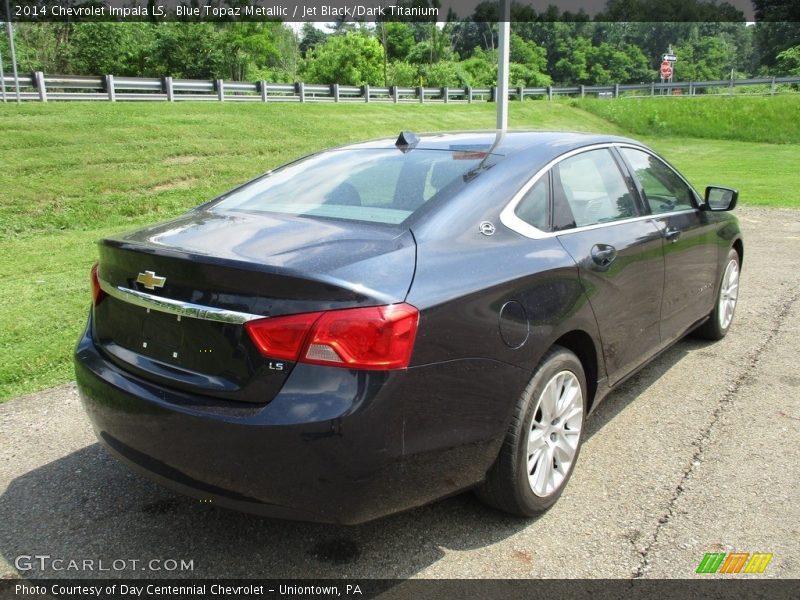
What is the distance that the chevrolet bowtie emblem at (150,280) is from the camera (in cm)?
258

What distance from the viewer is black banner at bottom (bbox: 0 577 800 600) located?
8.37ft

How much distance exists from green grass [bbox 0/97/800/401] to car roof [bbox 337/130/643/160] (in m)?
2.81

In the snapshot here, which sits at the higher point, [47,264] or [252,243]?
[252,243]

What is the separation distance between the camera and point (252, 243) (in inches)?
104

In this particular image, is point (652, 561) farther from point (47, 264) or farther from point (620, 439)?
→ point (47, 264)

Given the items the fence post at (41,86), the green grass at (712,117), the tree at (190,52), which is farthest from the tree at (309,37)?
the fence post at (41,86)

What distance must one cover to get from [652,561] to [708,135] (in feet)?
122

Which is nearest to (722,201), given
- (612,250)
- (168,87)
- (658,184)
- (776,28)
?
(658,184)

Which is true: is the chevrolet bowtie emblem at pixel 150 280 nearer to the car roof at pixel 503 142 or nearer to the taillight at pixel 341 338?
the taillight at pixel 341 338

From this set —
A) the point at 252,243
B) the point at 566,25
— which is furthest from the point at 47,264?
the point at 566,25

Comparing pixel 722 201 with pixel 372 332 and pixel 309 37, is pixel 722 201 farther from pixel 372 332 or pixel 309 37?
pixel 309 37

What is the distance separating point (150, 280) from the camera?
2.62 metres

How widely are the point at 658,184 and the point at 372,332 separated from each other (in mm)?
2833

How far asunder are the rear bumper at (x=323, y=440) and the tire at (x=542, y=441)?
17cm
